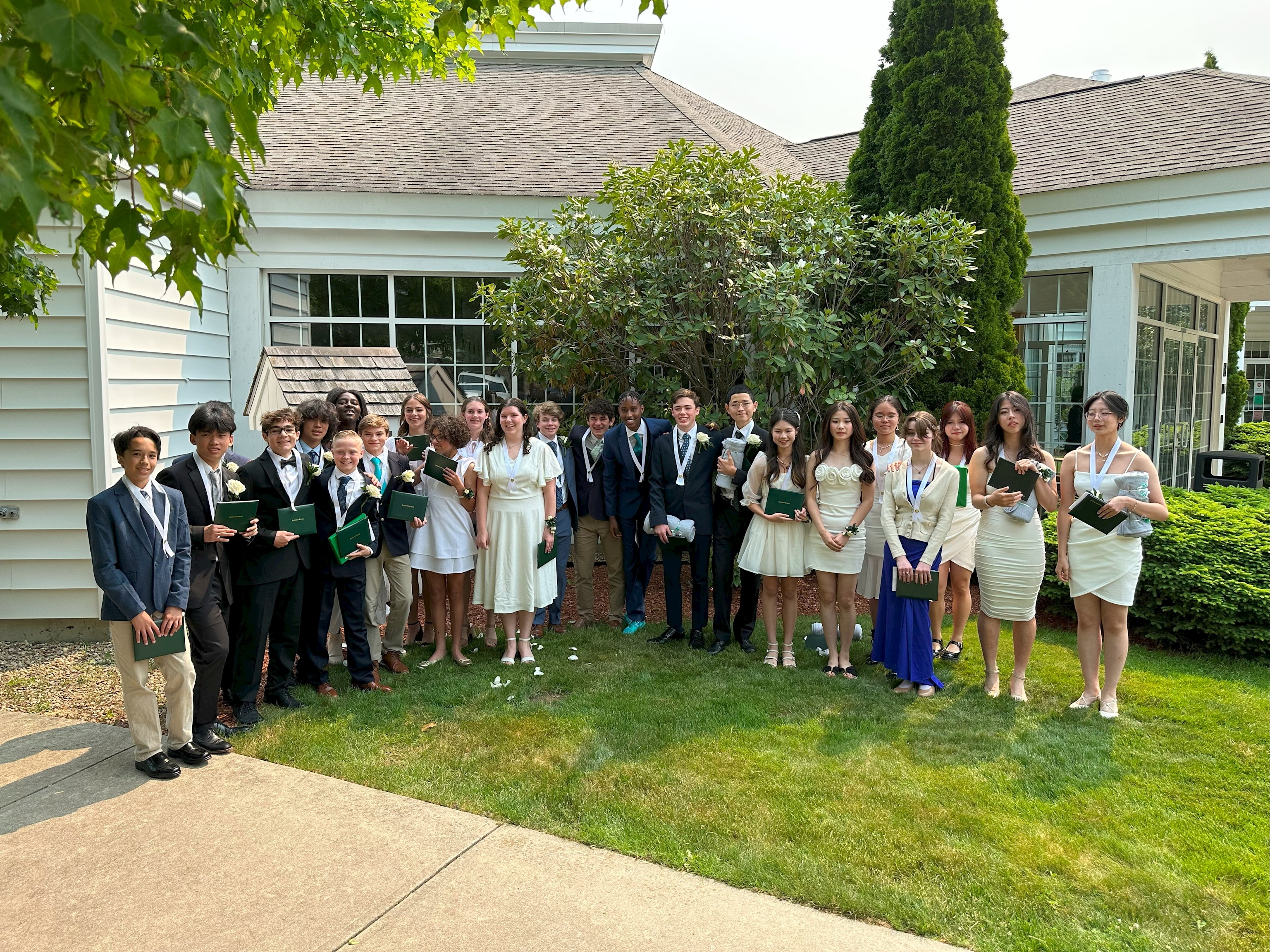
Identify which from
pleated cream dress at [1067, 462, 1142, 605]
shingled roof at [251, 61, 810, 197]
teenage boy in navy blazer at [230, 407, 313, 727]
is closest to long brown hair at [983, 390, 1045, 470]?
pleated cream dress at [1067, 462, 1142, 605]

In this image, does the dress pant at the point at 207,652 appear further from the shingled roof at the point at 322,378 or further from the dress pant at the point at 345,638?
the shingled roof at the point at 322,378

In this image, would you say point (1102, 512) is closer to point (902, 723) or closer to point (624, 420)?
point (902, 723)

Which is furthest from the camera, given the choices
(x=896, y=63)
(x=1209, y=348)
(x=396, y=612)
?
(x=1209, y=348)

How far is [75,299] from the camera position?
23.0ft

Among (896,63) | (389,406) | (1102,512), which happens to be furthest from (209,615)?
(896,63)

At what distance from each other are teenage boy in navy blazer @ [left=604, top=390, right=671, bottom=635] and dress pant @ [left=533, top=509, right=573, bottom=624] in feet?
1.32

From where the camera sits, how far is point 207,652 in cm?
514

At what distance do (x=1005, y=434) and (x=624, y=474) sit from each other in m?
3.07

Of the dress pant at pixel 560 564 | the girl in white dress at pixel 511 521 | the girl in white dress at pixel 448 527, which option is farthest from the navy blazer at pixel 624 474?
the girl in white dress at pixel 448 527

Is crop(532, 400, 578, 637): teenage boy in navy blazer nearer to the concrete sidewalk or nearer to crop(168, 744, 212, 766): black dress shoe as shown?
crop(168, 744, 212, 766): black dress shoe

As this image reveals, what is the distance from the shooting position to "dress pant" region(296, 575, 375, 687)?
6.00 metres

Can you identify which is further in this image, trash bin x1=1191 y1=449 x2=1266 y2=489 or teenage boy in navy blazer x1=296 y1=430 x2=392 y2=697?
trash bin x1=1191 y1=449 x2=1266 y2=489

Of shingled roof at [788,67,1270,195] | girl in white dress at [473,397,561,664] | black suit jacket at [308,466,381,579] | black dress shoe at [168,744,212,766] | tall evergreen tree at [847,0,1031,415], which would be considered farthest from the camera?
shingled roof at [788,67,1270,195]

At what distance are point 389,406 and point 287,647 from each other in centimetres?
305
